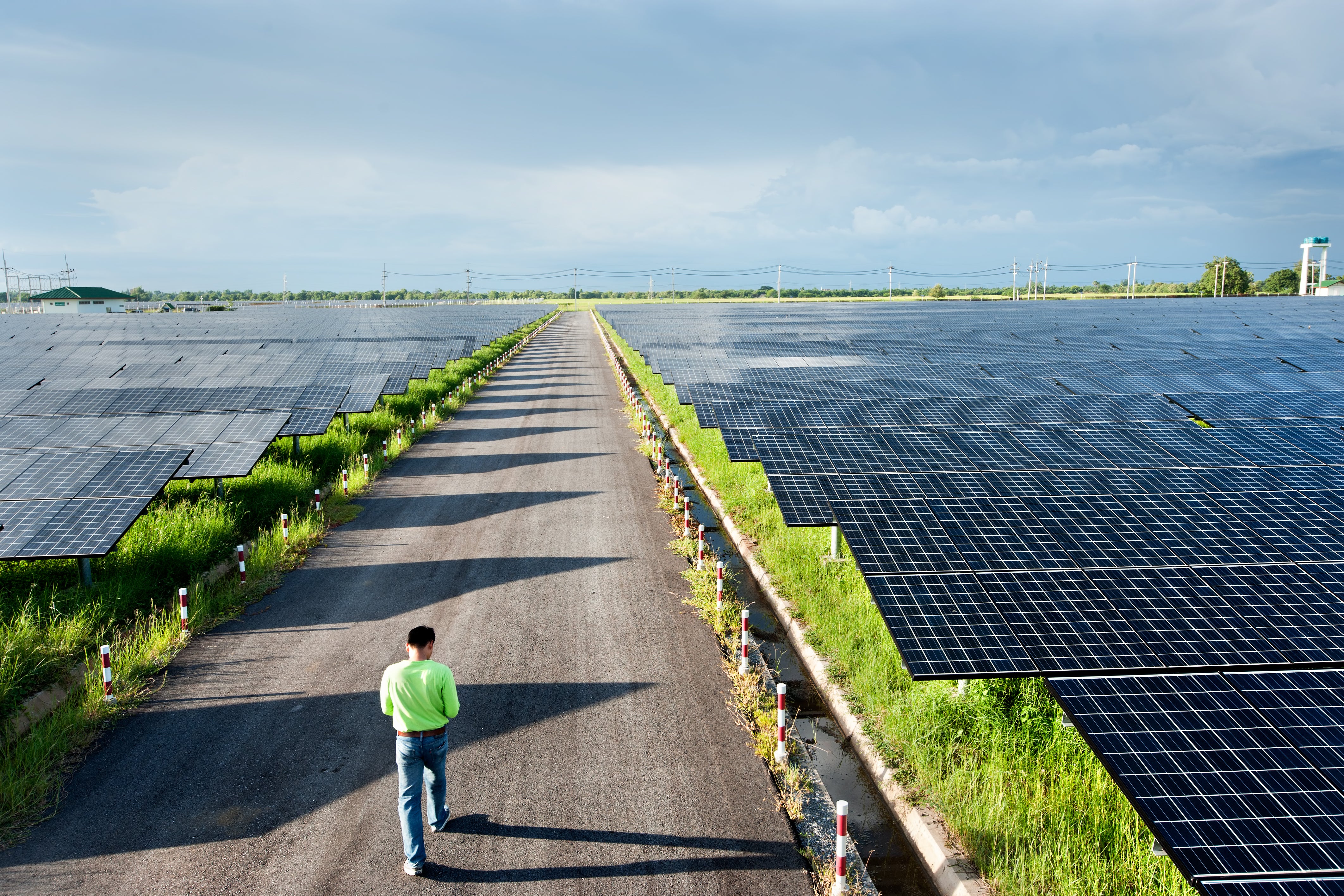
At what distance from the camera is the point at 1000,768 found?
21.3 ft

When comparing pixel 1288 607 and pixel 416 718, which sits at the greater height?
pixel 1288 607

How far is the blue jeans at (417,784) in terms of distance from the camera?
5.81 metres

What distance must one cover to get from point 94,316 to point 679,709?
10508 centimetres

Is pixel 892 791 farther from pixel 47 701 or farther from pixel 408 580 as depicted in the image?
pixel 47 701

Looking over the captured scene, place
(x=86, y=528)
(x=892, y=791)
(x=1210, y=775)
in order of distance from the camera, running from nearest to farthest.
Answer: (x=1210, y=775), (x=892, y=791), (x=86, y=528)

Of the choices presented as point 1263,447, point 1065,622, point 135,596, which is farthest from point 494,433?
point 1065,622

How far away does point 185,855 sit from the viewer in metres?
6.03

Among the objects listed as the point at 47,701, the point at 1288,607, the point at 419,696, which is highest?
the point at 1288,607

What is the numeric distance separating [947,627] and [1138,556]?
278cm

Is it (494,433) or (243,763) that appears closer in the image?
(243,763)

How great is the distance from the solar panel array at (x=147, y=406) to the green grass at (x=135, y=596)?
0.81 m

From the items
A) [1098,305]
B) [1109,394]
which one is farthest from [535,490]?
[1098,305]

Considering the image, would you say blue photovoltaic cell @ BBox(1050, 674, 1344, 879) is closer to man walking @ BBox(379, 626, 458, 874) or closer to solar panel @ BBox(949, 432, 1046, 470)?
man walking @ BBox(379, 626, 458, 874)

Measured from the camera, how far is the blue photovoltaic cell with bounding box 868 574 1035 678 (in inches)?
240
